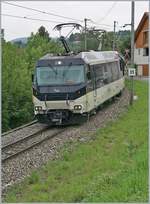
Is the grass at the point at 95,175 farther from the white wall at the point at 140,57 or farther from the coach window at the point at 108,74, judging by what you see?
the white wall at the point at 140,57

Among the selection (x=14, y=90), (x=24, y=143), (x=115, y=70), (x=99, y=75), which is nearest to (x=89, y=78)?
(x=99, y=75)

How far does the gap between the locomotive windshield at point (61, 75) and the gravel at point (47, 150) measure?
180 cm

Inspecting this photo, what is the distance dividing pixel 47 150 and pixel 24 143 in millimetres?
1663

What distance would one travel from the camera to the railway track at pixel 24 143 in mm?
13035

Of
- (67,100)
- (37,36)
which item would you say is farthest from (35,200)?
(37,36)

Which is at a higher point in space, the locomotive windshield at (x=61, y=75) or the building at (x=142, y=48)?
the building at (x=142, y=48)

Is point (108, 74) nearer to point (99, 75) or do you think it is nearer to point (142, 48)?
point (99, 75)

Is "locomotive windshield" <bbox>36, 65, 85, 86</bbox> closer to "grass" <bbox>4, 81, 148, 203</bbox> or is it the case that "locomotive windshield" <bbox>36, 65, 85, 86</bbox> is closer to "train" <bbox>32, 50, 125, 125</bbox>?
"train" <bbox>32, 50, 125, 125</bbox>

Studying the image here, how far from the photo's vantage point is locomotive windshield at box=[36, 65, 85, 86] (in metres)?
17.7

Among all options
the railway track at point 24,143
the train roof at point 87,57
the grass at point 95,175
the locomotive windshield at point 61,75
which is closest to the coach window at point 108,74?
the train roof at point 87,57

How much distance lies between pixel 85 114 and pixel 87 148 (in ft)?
16.5

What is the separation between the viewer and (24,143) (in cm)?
1480

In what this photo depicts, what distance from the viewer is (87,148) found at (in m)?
13.0

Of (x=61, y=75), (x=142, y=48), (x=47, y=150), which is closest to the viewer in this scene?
(x=47, y=150)
